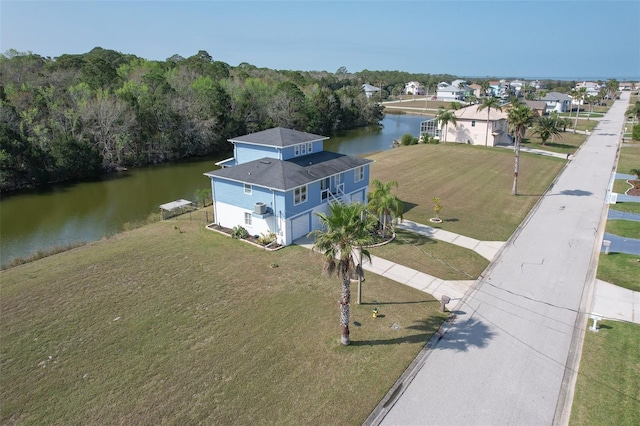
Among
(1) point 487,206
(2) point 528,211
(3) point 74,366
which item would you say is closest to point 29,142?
(3) point 74,366

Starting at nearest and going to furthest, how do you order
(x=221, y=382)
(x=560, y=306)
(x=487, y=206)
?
1. (x=221, y=382)
2. (x=560, y=306)
3. (x=487, y=206)

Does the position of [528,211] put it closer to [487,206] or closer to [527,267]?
[487,206]

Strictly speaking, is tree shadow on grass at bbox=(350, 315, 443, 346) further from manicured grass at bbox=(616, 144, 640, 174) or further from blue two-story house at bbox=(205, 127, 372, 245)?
manicured grass at bbox=(616, 144, 640, 174)

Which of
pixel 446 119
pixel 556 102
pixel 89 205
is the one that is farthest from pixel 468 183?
pixel 556 102

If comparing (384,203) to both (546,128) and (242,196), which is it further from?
(546,128)

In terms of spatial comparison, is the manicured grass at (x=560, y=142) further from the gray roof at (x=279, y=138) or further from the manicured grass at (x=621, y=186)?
the gray roof at (x=279, y=138)

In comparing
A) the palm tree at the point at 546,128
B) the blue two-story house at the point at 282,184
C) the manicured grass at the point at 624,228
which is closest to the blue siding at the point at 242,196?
the blue two-story house at the point at 282,184

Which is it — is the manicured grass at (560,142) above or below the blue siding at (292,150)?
below

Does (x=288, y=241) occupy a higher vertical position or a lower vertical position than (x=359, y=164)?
lower
